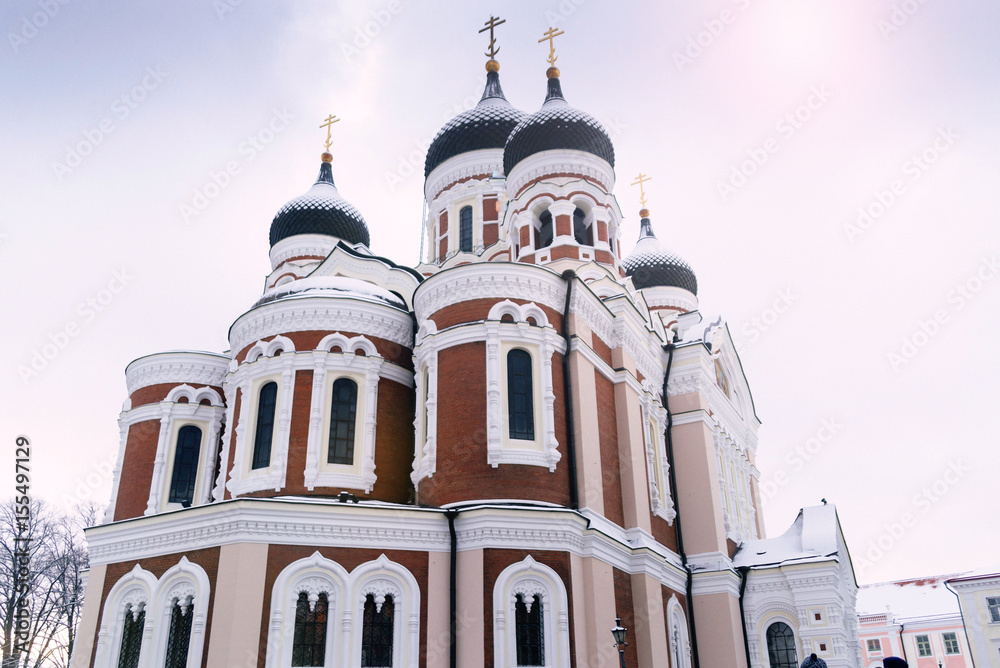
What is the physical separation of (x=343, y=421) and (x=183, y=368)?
4795mm

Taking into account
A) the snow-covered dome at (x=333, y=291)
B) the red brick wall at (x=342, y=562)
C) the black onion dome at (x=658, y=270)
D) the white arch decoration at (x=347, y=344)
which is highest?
the black onion dome at (x=658, y=270)

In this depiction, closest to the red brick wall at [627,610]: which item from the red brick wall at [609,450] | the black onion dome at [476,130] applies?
the red brick wall at [609,450]

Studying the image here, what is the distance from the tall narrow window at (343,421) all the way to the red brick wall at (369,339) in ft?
2.73

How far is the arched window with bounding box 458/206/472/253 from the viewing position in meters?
23.3

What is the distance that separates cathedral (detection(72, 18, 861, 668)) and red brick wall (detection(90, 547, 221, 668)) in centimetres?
4

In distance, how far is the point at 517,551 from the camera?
491 inches

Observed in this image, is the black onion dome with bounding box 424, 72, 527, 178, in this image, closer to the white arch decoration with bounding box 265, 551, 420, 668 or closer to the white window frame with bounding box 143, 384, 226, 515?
the white window frame with bounding box 143, 384, 226, 515

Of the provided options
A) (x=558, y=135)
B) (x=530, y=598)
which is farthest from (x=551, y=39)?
(x=530, y=598)

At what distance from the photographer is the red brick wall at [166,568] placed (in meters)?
11.5

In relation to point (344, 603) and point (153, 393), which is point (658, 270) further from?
point (344, 603)

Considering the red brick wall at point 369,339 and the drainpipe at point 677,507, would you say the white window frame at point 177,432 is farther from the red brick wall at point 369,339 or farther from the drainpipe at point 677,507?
the drainpipe at point 677,507

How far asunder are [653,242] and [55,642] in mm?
22439

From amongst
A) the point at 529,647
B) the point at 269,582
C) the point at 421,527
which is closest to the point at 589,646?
the point at 529,647

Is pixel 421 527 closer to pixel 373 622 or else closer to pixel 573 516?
pixel 373 622
